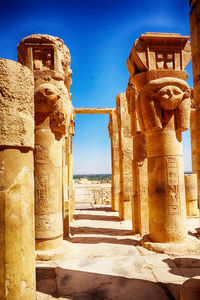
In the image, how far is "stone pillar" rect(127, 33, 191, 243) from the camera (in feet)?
15.9

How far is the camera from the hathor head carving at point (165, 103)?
4949 millimetres

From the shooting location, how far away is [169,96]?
16.1ft

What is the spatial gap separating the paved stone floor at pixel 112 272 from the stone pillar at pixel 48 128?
0.63 meters

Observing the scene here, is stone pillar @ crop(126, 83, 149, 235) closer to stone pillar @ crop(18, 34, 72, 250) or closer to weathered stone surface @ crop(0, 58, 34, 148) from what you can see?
stone pillar @ crop(18, 34, 72, 250)

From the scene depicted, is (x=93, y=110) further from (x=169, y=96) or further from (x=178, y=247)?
(x=178, y=247)

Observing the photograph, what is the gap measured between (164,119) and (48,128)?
2.58 metres

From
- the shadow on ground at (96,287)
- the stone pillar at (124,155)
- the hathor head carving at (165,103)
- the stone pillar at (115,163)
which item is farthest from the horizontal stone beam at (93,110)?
the shadow on ground at (96,287)

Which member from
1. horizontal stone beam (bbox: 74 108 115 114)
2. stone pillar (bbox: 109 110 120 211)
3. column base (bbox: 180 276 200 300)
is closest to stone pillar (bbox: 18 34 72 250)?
column base (bbox: 180 276 200 300)

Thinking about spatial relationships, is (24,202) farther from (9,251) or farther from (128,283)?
(128,283)

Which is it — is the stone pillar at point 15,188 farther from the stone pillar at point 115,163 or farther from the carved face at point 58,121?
the stone pillar at point 115,163

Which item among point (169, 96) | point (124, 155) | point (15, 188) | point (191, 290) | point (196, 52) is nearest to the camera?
point (15, 188)

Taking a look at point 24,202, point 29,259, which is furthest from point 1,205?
point 29,259

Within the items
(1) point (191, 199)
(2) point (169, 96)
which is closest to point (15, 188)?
(2) point (169, 96)

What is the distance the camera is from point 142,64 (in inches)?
208
